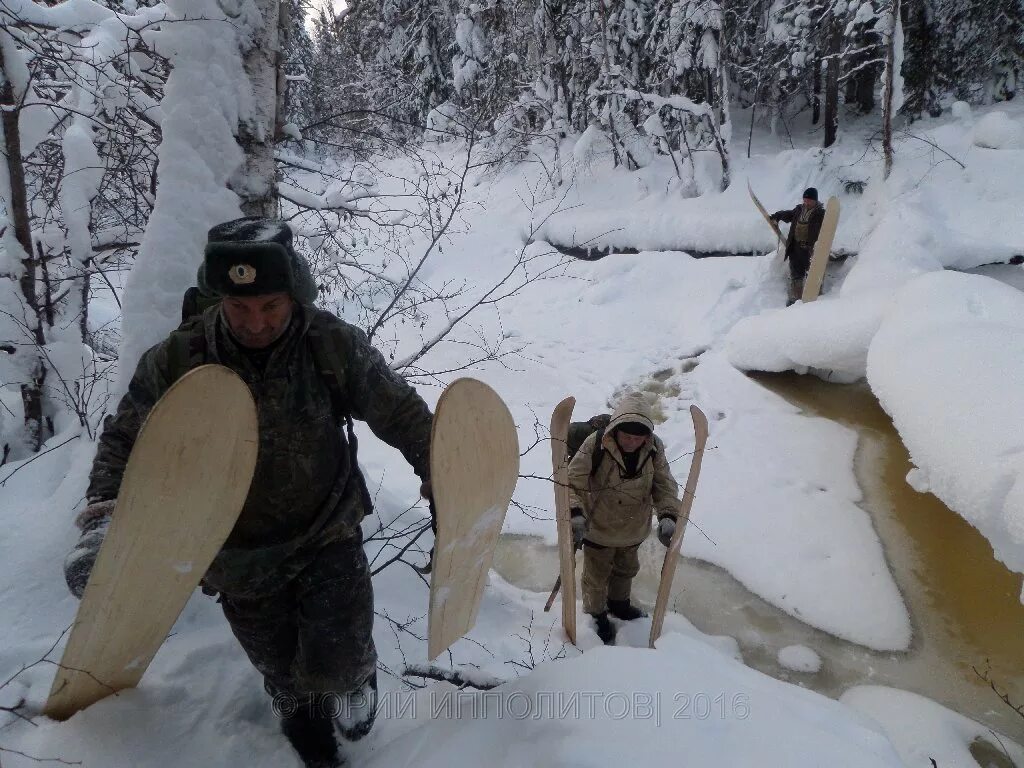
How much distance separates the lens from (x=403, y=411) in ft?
5.79

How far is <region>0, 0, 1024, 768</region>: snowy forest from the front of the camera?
5.78 feet

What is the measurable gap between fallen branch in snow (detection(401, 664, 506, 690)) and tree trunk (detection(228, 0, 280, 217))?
2.24m

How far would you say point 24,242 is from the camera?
145 inches

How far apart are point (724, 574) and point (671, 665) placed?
3009mm

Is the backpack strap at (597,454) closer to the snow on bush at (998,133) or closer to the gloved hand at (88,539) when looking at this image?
the gloved hand at (88,539)

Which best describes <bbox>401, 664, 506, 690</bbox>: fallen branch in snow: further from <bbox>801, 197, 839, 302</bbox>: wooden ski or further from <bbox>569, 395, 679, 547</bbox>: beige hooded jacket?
<bbox>801, 197, 839, 302</bbox>: wooden ski

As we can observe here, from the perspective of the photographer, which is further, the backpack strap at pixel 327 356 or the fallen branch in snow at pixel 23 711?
the backpack strap at pixel 327 356

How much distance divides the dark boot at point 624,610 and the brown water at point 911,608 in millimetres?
474

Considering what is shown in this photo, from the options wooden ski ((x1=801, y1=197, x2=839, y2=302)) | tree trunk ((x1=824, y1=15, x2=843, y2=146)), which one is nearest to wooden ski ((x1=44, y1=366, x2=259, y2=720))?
wooden ski ((x1=801, y1=197, x2=839, y2=302))

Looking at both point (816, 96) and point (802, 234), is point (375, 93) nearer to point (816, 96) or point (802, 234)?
point (802, 234)

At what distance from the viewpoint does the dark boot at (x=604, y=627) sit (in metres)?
3.67

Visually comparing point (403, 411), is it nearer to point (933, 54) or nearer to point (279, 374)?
point (279, 374)

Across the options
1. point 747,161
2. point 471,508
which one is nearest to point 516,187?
point 747,161

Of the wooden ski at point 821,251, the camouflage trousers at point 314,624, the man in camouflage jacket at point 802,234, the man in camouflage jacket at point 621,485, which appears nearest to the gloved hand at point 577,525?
the man in camouflage jacket at point 621,485
